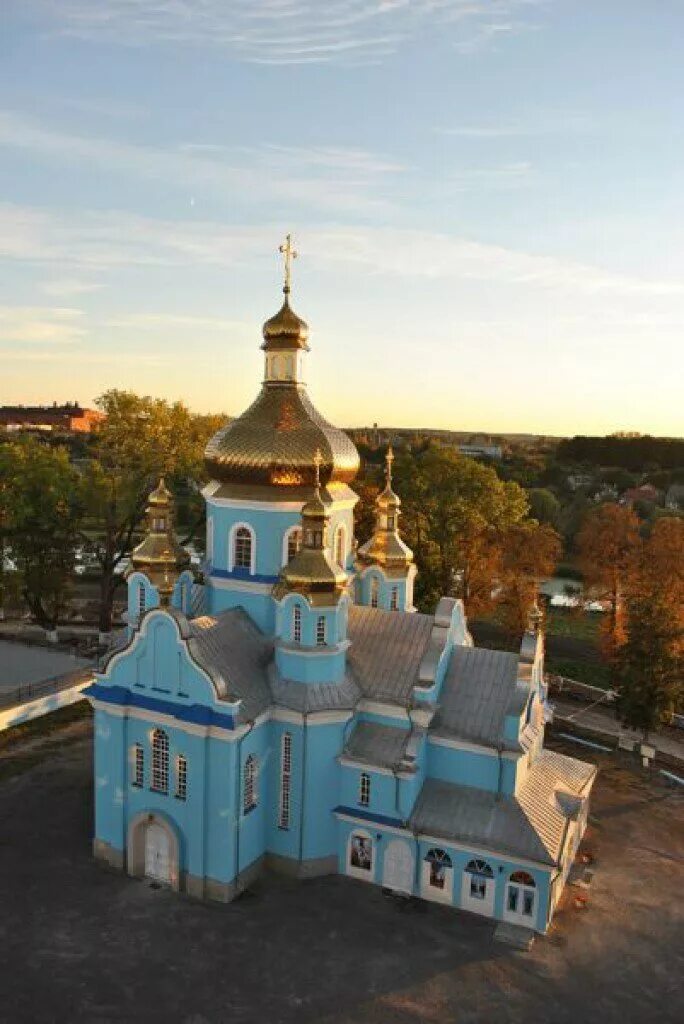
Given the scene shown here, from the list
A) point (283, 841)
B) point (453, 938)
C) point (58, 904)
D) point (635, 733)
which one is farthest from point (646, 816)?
point (58, 904)

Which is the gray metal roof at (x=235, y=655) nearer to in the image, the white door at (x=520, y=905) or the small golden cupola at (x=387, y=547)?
the small golden cupola at (x=387, y=547)

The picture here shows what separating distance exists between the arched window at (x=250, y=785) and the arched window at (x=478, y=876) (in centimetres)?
457

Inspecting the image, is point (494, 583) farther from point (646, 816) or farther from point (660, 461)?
point (660, 461)

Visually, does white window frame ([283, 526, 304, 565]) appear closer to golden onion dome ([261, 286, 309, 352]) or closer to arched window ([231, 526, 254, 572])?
arched window ([231, 526, 254, 572])

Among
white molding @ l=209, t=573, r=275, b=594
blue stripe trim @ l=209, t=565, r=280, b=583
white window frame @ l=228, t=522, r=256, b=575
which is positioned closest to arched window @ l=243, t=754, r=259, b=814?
white molding @ l=209, t=573, r=275, b=594

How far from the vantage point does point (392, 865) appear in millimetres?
16344

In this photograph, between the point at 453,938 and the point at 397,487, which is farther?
the point at 397,487

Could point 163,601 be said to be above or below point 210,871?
above

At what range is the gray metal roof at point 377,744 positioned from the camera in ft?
53.5

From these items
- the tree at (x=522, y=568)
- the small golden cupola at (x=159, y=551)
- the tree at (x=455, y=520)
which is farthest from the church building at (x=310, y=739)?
the tree at (x=455, y=520)

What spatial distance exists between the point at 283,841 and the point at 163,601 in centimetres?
578

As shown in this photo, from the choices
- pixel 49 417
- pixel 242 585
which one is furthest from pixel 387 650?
pixel 49 417

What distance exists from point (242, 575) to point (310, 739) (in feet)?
13.9

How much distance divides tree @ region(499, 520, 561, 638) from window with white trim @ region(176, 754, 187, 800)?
58.8ft
